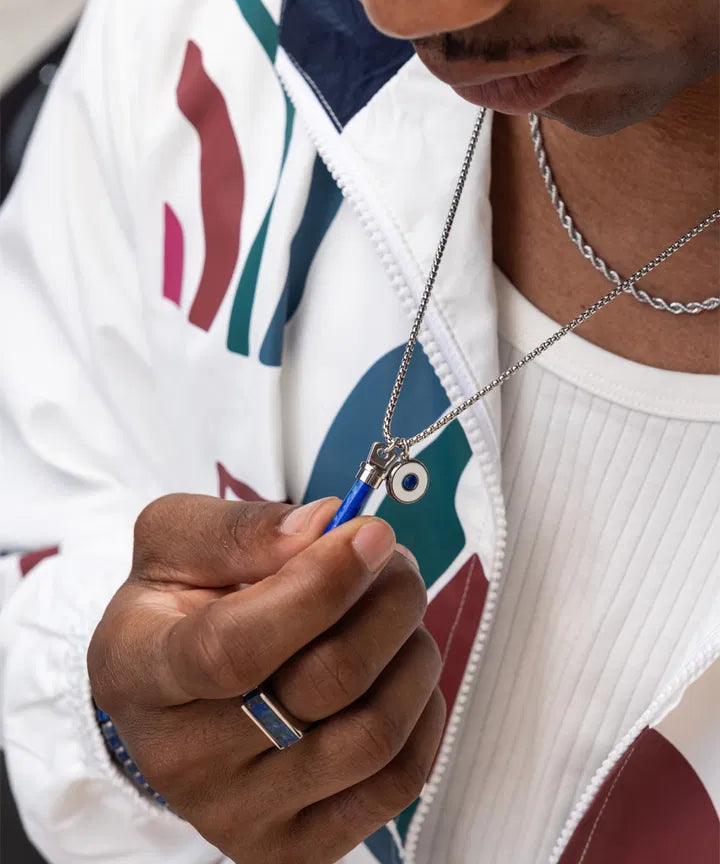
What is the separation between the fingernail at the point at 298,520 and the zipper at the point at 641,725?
0.28 meters

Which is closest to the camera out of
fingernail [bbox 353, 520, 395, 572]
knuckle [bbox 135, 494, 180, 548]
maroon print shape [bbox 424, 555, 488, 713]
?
fingernail [bbox 353, 520, 395, 572]

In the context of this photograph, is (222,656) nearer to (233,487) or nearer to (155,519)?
(155,519)

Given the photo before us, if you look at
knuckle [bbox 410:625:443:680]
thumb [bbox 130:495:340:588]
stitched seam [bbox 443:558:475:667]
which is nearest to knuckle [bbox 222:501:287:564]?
thumb [bbox 130:495:340:588]

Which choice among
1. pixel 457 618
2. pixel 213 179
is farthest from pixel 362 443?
pixel 213 179

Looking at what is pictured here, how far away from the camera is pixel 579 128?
604 mm

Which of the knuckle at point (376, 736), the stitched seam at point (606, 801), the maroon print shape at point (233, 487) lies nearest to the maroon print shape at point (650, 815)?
the stitched seam at point (606, 801)

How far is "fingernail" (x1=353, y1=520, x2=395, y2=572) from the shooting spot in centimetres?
51

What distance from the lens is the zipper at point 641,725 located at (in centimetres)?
67

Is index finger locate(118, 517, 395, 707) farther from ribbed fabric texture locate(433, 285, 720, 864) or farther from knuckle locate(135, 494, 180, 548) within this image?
ribbed fabric texture locate(433, 285, 720, 864)

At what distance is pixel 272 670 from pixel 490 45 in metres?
0.33

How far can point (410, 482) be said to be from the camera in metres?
0.60

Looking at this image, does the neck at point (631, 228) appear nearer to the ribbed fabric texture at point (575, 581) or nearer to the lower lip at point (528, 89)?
the ribbed fabric texture at point (575, 581)

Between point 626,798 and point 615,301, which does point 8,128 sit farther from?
point 626,798

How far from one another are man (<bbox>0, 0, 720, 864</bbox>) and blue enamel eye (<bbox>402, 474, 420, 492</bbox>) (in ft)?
0.14
